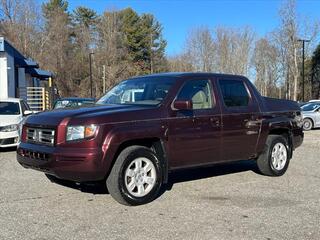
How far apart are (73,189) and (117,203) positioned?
1.14 m

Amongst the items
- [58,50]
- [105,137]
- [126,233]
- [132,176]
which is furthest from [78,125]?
[58,50]

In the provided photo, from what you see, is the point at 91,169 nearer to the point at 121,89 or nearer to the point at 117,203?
the point at 117,203

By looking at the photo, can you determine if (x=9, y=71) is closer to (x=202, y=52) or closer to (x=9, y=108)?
(x=9, y=108)

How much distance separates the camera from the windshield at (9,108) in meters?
14.0

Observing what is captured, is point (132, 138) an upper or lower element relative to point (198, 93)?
lower

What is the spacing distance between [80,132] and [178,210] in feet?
5.42

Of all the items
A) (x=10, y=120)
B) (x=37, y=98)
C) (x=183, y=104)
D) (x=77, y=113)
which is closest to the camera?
(x=77, y=113)

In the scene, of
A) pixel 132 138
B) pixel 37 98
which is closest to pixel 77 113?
pixel 132 138

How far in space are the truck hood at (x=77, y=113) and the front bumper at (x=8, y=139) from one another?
6192 mm

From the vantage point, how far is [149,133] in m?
6.70

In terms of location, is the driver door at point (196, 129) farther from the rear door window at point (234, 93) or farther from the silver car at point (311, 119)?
the silver car at point (311, 119)

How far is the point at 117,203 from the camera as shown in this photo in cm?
668

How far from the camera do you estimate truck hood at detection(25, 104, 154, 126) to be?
6.41 meters

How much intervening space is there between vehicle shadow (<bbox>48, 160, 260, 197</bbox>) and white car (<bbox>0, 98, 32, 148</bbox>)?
4.82 metres
